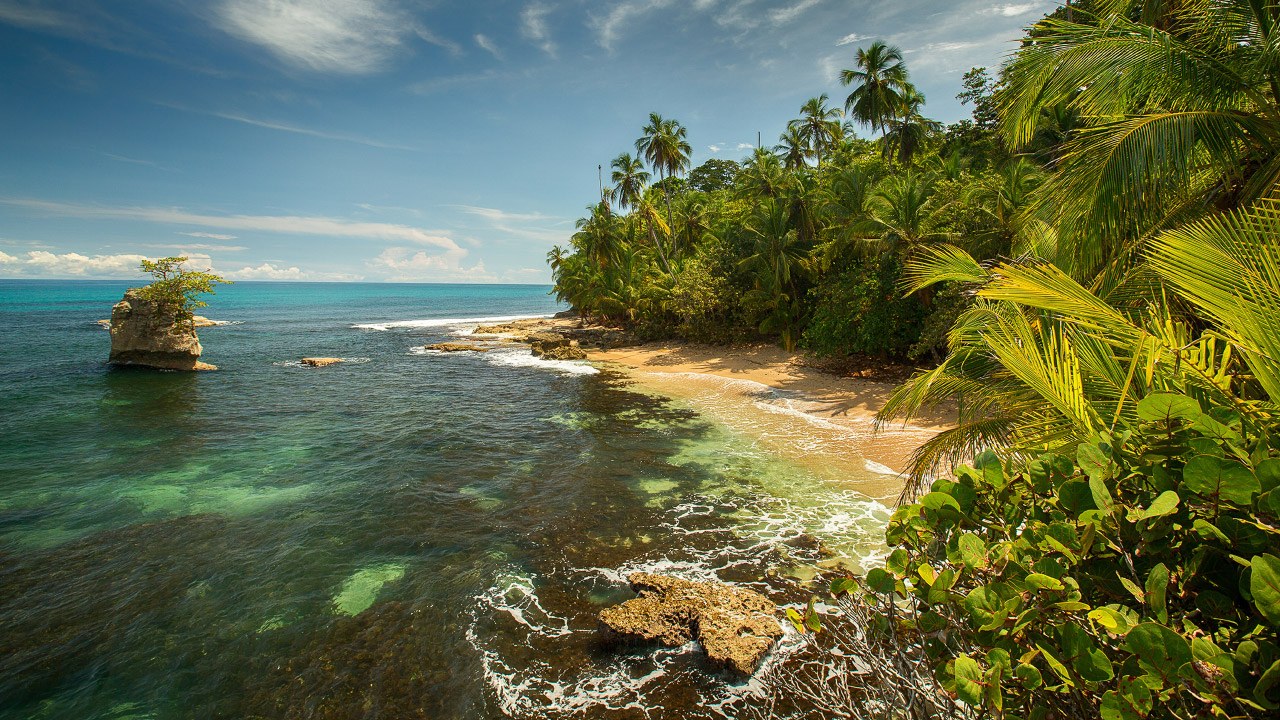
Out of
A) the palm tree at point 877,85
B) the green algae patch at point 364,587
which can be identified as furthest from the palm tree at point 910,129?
the green algae patch at point 364,587

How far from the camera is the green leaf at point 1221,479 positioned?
1626 millimetres

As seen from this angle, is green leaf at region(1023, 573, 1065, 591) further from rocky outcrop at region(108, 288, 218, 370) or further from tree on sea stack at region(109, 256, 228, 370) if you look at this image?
rocky outcrop at region(108, 288, 218, 370)

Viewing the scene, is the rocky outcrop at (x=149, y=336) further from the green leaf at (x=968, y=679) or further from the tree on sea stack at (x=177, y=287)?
the green leaf at (x=968, y=679)

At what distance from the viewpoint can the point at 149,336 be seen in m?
26.2

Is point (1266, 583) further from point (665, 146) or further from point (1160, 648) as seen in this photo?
point (665, 146)

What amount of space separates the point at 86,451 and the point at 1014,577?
2128 cm

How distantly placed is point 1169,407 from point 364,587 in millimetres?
9246

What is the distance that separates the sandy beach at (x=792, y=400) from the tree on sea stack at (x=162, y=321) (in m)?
20.5

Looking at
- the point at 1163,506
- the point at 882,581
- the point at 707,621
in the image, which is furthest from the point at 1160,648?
the point at 707,621

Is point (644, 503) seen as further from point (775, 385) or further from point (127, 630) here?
point (775, 385)

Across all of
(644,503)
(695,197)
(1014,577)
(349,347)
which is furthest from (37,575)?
(695,197)

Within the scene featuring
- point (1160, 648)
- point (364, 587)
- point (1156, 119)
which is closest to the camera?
point (1160, 648)

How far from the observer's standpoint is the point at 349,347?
1518 inches

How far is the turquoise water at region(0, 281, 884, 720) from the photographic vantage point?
6.04 metres
